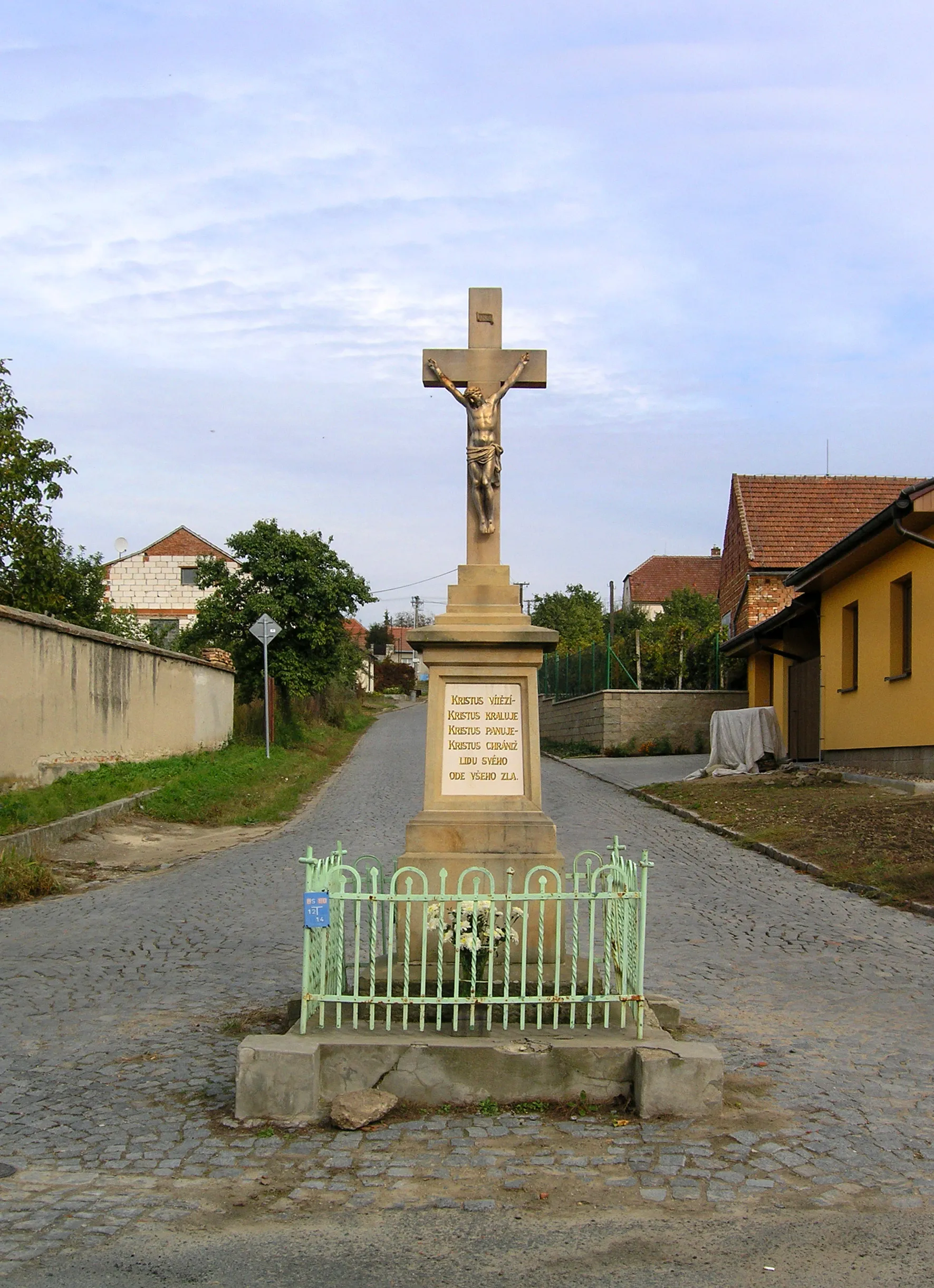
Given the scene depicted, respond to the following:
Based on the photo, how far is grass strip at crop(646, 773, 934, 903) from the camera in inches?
400

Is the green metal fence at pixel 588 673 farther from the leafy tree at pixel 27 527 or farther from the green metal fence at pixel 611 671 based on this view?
the leafy tree at pixel 27 527

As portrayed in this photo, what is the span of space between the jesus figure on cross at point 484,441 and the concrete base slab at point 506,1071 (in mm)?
3280

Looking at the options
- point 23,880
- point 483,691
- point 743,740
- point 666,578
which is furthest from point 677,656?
point 666,578

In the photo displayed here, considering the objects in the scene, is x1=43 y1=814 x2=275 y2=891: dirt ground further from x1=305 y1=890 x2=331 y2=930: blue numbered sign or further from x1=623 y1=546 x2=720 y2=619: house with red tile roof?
x1=623 y1=546 x2=720 y2=619: house with red tile roof

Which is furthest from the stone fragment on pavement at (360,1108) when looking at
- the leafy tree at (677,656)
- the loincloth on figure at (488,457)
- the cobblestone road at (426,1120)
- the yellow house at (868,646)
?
the leafy tree at (677,656)

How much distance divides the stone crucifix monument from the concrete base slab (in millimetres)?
1398

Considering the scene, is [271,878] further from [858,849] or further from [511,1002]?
[511,1002]

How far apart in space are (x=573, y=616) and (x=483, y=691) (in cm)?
6137

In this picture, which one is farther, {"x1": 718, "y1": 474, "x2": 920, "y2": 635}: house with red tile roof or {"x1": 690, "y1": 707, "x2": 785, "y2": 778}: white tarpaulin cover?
{"x1": 718, "y1": 474, "x2": 920, "y2": 635}: house with red tile roof

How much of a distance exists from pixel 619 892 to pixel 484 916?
601mm

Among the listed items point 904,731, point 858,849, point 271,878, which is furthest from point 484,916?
point 904,731

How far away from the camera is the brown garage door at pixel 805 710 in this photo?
2081 cm

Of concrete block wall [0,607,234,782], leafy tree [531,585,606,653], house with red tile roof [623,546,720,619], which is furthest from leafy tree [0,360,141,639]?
house with red tile roof [623,546,720,619]

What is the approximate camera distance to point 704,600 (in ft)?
149
